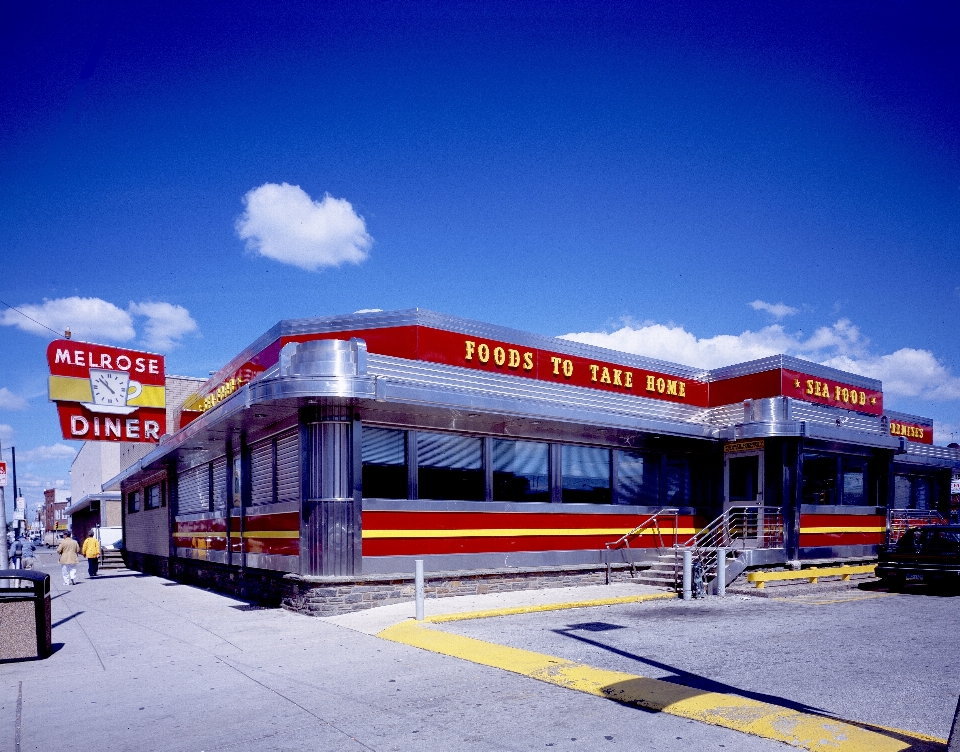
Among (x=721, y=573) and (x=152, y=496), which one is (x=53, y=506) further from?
(x=721, y=573)

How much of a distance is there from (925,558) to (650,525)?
5.86 m

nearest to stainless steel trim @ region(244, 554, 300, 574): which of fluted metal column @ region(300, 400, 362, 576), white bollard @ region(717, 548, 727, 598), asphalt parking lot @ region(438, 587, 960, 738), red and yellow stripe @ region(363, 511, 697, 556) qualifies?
fluted metal column @ region(300, 400, 362, 576)

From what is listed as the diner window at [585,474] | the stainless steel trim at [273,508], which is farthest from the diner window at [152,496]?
the diner window at [585,474]

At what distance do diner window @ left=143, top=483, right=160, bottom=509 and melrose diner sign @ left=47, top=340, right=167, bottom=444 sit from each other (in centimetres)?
622

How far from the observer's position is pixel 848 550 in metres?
20.0

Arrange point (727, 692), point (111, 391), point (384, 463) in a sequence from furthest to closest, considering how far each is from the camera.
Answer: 1. point (111, 391)
2. point (384, 463)
3. point (727, 692)

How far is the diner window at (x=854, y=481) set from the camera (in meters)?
20.9

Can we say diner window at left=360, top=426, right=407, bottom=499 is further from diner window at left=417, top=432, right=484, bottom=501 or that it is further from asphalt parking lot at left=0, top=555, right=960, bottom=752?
asphalt parking lot at left=0, top=555, right=960, bottom=752

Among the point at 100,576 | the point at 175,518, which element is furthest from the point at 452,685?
the point at 100,576

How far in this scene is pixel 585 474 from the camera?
56.9 feet

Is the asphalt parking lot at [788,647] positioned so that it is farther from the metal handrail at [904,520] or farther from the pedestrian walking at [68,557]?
the pedestrian walking at [68,557]

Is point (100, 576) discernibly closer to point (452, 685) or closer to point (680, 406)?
point (680, 406)

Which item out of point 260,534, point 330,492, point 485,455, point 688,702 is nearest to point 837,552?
point 485,455

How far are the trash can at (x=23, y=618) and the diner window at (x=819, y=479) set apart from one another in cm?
1701
